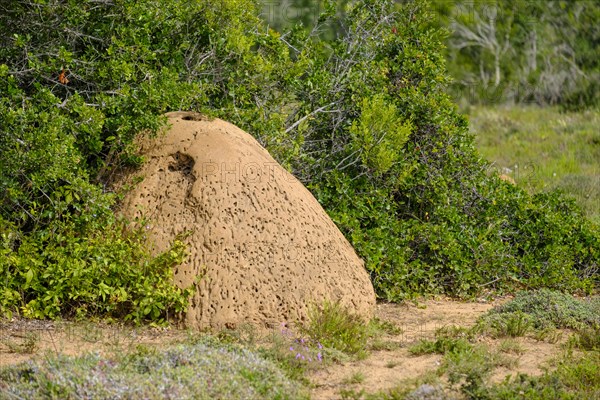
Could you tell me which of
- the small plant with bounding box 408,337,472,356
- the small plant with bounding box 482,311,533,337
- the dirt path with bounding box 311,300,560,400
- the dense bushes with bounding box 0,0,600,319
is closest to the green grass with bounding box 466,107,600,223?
the dense bushes with bounding box 0,0,600,319

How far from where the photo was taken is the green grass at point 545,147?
12.1m

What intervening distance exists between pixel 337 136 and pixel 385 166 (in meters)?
0.79

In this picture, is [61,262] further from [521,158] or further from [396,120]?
[521,158]

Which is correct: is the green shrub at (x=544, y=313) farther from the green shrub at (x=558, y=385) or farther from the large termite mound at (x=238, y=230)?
the large termite mound at (x=238, y=230)

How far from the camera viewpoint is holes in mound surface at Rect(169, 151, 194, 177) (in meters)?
7.34

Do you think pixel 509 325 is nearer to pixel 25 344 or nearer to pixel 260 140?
pixel 260 140

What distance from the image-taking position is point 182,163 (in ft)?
24.2

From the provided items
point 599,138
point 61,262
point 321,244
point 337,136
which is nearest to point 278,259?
point 321,244

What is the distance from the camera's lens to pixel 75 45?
315 inches

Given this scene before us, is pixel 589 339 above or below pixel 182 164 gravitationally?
below

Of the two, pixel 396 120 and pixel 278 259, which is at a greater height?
pixel 396 120

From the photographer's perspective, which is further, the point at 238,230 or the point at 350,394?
the point at 238,230

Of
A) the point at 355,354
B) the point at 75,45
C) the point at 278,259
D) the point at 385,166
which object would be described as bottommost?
the point at 355,354

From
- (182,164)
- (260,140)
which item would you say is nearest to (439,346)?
(182,164)
